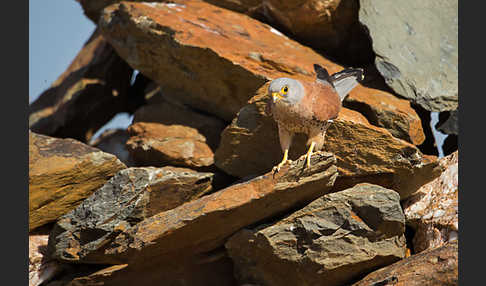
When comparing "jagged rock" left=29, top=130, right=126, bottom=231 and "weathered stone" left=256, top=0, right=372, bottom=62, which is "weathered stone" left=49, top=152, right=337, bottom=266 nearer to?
"jagged rock" left=29, top=130, right=126, bottom=231

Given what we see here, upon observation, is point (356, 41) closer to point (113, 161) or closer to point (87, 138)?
point (113, 161)

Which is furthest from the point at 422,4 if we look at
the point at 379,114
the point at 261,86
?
the point at 261,86

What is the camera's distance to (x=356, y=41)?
6340 millimetres

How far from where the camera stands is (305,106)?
389 centimetres

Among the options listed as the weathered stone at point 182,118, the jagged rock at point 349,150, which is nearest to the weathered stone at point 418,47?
the jagged rock at point 349,150

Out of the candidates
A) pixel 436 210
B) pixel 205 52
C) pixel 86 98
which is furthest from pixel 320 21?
pixel 86 98

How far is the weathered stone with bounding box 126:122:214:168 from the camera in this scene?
5562mm

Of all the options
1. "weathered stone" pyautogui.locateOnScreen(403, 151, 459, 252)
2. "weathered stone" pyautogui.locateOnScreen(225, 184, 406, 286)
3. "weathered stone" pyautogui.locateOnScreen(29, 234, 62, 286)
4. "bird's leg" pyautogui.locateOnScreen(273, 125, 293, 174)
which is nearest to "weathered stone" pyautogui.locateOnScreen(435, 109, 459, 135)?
"weathered stone" pyautogui.locateOnScreen(403, 151, 459, 252)

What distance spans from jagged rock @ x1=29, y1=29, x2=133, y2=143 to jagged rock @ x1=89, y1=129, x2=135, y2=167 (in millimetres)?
220

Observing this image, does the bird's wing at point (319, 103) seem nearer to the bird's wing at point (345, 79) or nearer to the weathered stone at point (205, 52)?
the bird's wing at point (345, 79)

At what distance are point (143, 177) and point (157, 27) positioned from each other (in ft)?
6.37

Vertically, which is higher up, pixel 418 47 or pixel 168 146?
pixel 418 47

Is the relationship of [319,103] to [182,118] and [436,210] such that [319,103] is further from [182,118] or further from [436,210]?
[182,118]

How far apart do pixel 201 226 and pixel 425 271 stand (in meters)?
2.06
